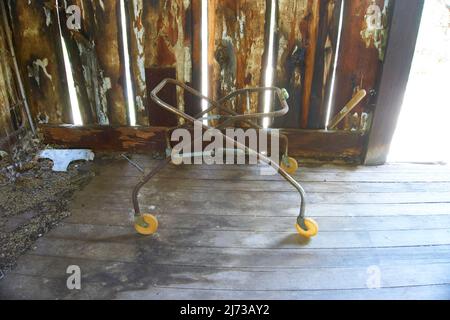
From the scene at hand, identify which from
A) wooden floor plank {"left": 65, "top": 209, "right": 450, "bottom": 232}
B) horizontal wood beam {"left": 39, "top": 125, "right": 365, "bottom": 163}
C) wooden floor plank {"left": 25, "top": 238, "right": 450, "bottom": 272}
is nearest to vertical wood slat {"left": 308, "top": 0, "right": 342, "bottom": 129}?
horizontal wood beam {"left": 39, "top": 125, "right": 365, "bottom": 163}

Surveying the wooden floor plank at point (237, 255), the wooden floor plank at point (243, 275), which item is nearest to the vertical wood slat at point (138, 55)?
the wooden floor plank at point (237, 255)

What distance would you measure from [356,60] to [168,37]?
1.44 metres

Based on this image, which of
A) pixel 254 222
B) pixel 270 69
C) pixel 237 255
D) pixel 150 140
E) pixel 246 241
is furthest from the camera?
pixel 150 140

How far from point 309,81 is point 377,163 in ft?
3.08

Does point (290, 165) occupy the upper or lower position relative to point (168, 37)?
lower

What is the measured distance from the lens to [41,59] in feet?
8.48

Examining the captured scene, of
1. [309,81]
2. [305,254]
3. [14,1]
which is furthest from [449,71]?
[14,1]

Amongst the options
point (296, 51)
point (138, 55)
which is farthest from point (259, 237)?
point (138, 55)

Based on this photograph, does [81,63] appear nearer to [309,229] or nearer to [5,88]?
[5,88]

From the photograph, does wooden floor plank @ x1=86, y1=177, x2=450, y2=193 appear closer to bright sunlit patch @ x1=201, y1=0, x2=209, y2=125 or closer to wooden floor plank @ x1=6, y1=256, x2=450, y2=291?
bright sunlit patch @ x1=201, y1=0, x2=209, y2=125

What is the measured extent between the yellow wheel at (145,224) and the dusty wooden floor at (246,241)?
5 cm

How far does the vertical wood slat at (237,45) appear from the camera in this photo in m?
2.38

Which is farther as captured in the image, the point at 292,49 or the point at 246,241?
the point at 292,49
